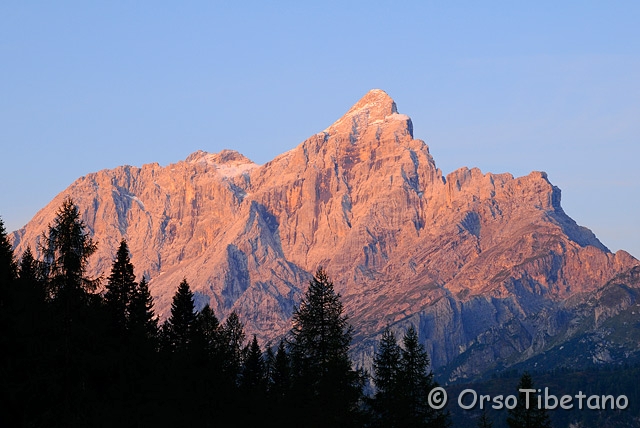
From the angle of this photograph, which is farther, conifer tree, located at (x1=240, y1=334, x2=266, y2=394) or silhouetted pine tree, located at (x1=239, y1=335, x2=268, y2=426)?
conifer tree, located at (x1=240, y1=334, x2=266, y2=394)

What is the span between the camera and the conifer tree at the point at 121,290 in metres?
78.2

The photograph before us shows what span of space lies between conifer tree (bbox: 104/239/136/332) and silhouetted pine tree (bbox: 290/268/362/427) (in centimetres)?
1357

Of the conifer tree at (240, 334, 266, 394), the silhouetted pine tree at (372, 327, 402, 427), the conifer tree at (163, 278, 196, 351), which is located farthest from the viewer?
the conifer tree at (163, 278, 196, 351)

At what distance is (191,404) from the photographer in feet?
254

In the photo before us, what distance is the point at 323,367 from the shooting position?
265ft

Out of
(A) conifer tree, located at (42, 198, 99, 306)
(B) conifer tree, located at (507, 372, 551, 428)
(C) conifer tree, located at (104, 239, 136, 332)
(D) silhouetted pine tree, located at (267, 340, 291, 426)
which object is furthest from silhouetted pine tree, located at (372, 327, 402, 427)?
(A) conifer tree, located at (42, 198, 99, 306)

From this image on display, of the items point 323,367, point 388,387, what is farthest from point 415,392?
point 323,367

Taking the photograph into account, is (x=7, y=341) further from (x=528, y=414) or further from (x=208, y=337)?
(x=528, y=414)

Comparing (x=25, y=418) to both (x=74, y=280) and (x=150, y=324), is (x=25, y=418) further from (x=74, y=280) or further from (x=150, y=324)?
(x=150, y=324)

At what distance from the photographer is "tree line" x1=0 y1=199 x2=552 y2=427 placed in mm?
58750

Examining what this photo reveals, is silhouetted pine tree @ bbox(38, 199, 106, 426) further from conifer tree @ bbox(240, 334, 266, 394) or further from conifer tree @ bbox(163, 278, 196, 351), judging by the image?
conifer tree @ bbox(163, 278, 196, 351)

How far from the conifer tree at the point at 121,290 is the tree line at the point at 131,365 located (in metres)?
0.11

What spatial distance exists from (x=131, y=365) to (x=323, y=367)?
53.4 feet

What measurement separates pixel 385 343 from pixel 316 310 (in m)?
8.56
